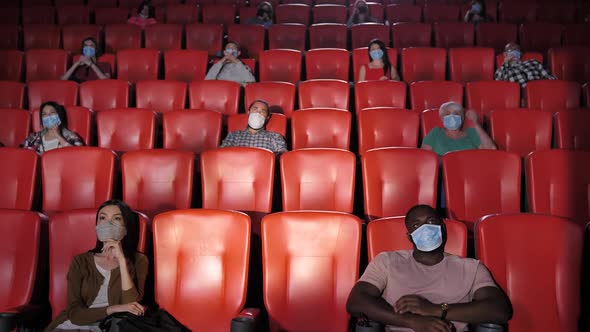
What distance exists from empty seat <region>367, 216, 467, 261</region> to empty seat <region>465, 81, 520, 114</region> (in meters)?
1.18

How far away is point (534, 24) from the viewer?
11.0 ft

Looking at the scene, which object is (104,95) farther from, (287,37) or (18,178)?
(287,37)

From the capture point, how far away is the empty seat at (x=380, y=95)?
8.52 feet

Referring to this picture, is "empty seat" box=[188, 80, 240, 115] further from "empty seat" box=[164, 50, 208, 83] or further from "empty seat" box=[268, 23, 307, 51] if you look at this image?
"empty seat" box=[268, 23, 307, 51]

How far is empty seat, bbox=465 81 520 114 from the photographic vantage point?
2553 mm

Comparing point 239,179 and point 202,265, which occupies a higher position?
point 239,179

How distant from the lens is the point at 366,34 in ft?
11.1

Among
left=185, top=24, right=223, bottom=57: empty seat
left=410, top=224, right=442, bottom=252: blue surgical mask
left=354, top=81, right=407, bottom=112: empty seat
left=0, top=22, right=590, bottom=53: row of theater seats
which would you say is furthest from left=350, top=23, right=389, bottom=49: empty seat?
left=410, top=224, right=442, bottom=252: blue surgical mask

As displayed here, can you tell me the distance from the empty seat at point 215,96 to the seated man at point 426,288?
1.35m

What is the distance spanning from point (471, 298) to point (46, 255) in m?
0.94

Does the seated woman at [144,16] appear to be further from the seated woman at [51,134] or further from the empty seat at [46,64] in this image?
the seated woman at [51,134]

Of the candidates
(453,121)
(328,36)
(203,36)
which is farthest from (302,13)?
(453,121)

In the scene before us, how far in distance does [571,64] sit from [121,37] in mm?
2121

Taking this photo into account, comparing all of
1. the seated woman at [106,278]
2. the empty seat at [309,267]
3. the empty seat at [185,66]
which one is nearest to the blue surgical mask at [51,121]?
the empty seat at [185,66]
